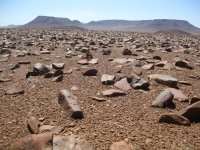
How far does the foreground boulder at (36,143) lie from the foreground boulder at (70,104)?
3.07ft

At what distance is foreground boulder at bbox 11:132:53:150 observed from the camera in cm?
Answer: 314

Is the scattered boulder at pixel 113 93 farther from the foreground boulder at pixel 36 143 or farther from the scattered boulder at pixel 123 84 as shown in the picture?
the foreground boulder at pixel 36 143

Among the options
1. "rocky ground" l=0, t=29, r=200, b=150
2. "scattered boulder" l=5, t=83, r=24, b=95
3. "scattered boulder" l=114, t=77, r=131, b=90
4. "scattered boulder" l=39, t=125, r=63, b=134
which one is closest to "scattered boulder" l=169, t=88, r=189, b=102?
"rocky ground" l=0, t=29, r=200, b=150

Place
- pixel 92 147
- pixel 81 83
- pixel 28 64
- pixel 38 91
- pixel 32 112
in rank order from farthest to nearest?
pixel 28 64, pixel 81 83, pixel 38 91, pixel 32 112, pixel 92 147

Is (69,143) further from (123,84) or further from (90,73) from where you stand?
(90,73)

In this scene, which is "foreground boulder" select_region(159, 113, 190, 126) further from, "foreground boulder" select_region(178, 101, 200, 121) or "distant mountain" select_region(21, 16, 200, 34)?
"distant mountain" select_region(21, 16, 200, 34)

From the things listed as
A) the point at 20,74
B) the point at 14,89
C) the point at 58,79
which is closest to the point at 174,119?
the point at 58,79

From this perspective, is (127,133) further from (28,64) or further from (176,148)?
(28,64)

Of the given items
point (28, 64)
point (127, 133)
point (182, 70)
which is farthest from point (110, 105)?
point (28, 64)

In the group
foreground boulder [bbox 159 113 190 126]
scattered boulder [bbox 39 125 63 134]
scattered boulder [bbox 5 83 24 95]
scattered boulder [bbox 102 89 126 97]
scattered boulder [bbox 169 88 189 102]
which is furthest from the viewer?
scattered boulder [bbox 5 83 24 95]

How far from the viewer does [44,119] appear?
4.19 metres

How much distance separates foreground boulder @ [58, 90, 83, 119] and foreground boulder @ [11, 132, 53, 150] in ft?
3.07

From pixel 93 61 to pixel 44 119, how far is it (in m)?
4.35

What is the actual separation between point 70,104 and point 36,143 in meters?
1.31
